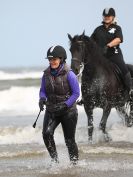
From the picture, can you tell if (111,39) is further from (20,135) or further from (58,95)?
(58,95)

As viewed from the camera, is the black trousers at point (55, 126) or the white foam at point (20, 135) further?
the white foam at point (20, 135)

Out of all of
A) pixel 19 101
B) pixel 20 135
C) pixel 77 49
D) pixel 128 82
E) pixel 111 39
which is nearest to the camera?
pixel 77 49

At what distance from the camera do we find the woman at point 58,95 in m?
9.48

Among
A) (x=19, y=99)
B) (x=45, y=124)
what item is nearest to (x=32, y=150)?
(x=45, y=124)

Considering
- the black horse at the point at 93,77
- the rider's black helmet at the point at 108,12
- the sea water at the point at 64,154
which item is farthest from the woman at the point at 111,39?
the sea water at the point at 64,154

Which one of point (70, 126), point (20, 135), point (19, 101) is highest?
point (70, 126)

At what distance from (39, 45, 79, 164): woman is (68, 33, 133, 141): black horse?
13.1ft

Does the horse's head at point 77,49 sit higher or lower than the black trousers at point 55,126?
higher

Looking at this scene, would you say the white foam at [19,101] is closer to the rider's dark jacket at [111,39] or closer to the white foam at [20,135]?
the white foam at [20,135]

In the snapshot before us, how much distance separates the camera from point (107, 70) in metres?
14.6

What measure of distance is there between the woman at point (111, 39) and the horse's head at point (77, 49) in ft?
2.99

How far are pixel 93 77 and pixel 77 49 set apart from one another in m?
0.81

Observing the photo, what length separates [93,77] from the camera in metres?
14.2

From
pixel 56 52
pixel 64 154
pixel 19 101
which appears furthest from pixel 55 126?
pixel 19 101
